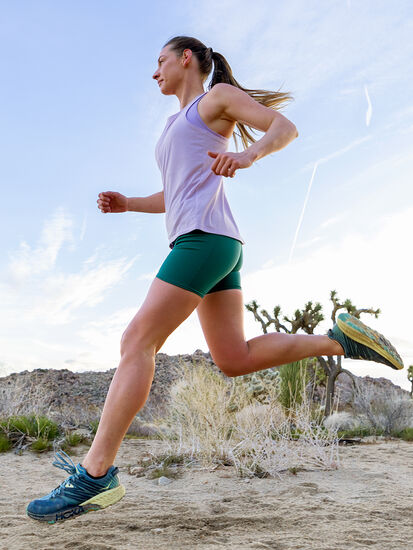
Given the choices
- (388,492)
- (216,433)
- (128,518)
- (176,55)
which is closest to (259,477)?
(216,433)

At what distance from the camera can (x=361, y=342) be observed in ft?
10.2

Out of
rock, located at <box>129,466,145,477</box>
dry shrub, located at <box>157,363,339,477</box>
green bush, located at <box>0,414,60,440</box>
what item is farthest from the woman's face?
green bush, located at <box>0,414,60,440</box>

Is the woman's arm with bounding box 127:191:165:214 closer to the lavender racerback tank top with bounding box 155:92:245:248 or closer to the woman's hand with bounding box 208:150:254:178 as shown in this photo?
the lavender racerback tank top with bounding box 155:92:245:248

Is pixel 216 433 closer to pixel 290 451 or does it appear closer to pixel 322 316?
pixel 290 451

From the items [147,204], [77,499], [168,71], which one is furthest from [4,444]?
[168,71]

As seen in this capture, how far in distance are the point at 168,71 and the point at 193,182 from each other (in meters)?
0.85

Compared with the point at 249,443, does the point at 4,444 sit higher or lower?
higher

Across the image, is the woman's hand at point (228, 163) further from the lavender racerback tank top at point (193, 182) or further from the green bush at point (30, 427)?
the green bush at point (30, 427)

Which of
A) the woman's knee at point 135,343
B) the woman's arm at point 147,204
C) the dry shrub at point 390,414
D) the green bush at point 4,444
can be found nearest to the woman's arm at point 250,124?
the woman's knee at point 135,343

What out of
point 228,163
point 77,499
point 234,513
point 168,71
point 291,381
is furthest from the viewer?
point 291,381

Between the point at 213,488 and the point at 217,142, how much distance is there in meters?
2.71

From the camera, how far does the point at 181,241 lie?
8.93 ft

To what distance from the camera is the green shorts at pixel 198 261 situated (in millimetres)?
2582

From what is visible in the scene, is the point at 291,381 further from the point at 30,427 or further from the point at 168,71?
the point at 168,71
